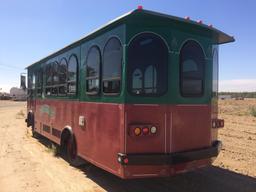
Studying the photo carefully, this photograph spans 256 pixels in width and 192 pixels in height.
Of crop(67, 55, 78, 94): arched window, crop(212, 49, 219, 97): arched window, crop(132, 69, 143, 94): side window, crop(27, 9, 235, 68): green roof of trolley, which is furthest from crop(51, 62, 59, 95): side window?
crop(212, 49, 219, 97): arched window

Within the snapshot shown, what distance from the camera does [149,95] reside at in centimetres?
513

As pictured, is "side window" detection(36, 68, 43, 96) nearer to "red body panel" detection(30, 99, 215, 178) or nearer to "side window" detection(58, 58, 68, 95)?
"side window" detection(58, 58, 68, 95)

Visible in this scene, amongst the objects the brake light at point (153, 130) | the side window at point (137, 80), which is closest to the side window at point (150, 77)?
the side window at point (137, 80)

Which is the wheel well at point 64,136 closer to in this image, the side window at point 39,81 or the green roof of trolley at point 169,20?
the green roof of trolley at point 169,20

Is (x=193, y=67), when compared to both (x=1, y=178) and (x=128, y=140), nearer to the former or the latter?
(x=128, y=140)

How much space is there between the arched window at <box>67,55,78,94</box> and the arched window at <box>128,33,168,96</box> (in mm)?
2396

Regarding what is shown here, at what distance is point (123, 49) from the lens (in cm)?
508

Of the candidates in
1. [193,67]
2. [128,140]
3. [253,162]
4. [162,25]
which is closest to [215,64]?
[193,67]

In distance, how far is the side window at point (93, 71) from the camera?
19.5 feet

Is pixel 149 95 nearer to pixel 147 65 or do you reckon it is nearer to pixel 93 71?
pixel 147 65

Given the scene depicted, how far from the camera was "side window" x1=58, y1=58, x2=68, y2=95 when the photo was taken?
7.92 m

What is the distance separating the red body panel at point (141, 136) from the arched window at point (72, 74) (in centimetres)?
91

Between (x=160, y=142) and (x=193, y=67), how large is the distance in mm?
1641

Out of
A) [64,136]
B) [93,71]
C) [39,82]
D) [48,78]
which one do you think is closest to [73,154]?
[64,136]
